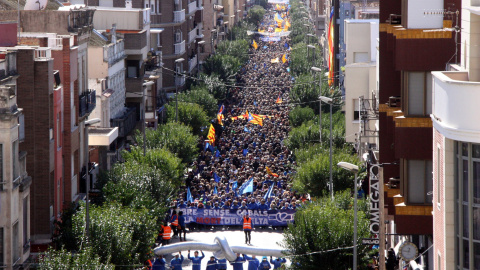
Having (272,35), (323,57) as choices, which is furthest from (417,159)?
(272,35)

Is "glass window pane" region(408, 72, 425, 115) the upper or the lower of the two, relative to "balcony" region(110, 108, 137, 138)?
upper

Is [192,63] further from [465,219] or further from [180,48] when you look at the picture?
[465,219]

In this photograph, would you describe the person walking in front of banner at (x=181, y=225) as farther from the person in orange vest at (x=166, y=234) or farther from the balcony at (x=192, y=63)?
the balcony at (x=192, y=63)

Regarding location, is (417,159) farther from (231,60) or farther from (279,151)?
(231,60)

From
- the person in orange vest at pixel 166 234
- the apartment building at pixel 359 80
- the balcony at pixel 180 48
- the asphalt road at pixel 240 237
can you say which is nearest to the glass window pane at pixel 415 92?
the asphalt road at pixel 240 237

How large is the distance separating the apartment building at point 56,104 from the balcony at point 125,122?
10341 millimetres

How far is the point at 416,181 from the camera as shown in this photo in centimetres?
2692

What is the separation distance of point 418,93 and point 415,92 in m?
0.09

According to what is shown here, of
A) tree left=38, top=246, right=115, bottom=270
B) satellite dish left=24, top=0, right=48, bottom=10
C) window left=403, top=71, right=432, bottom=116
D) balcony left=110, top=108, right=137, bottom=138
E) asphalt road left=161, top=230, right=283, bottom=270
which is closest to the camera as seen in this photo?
tree left=38, top=246, right=115, bottom=270

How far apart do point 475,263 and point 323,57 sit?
4330 inches

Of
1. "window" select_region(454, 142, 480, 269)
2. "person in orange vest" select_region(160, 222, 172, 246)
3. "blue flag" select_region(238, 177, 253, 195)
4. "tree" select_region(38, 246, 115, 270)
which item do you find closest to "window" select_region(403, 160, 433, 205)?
"window" select_region(454, 142, 480, 269)

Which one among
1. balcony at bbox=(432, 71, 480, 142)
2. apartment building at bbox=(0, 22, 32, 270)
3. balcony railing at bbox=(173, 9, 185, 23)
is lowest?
apartment building at bbox=(0, 22, 32, 270)

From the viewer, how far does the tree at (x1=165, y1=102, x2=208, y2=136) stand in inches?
2668

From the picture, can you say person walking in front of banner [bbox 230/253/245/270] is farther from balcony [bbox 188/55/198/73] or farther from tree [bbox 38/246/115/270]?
balcony [bbox 188/55/198/73]
